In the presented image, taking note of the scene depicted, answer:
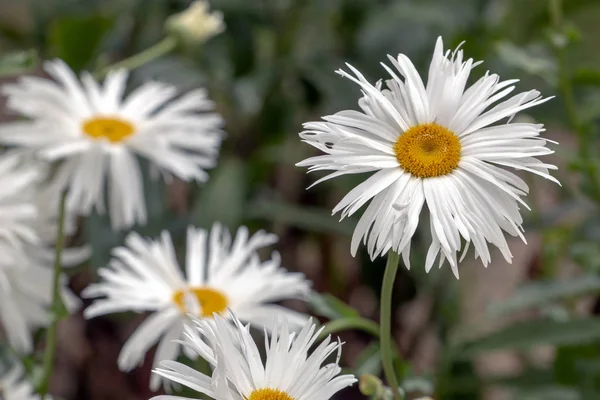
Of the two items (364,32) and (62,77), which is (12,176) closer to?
(62,77)

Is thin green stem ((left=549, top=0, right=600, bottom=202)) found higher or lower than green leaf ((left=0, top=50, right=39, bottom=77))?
higher

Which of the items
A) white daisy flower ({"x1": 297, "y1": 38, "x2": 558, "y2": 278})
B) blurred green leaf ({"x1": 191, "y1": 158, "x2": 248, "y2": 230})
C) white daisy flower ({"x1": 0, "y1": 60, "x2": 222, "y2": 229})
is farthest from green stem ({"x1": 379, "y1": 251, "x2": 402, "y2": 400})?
blurred green leaf ({"x1": 191, "y1": 158, "x2": 248, "y2": 230})

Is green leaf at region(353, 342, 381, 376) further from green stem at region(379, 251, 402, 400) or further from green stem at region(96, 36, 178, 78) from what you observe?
green stem at region(96, 36, 178, 78)

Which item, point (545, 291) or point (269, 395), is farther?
point (545, 291)

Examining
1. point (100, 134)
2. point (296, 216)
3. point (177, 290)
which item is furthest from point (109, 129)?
point (296, 216)

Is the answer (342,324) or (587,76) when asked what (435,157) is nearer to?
(342,324)

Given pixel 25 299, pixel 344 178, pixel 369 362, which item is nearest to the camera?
pixel 369 362
